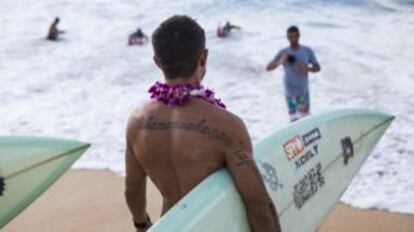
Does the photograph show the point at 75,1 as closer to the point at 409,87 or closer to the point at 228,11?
the point at 228,11

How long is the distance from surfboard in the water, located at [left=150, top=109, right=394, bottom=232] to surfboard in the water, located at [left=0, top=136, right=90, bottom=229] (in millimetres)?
1748

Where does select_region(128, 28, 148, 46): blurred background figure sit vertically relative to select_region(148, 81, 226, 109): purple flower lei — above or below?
below

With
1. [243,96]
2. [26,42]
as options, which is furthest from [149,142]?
[26,42]

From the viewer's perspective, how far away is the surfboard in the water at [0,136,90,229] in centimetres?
452

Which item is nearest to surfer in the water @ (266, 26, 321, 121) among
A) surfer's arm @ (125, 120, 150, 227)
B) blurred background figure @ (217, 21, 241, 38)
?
surfer's arm @ (125, 120, 150, 227)

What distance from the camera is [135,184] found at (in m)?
2.77

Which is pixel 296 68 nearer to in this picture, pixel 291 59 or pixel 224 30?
pixel 291 59

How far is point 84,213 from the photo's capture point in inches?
213

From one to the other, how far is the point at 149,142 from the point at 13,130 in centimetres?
614

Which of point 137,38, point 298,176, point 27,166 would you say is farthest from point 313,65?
point 137,38

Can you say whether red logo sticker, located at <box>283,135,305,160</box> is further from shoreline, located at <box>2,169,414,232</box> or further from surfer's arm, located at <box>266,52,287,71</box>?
surfer's arm, located at <box>266,52,287,71</box>

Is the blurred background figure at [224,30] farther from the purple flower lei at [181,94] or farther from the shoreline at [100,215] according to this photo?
the purple flower lei at [181,94]

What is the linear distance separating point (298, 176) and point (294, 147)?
9.0 inches

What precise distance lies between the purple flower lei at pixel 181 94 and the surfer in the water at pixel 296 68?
408 centimetres
